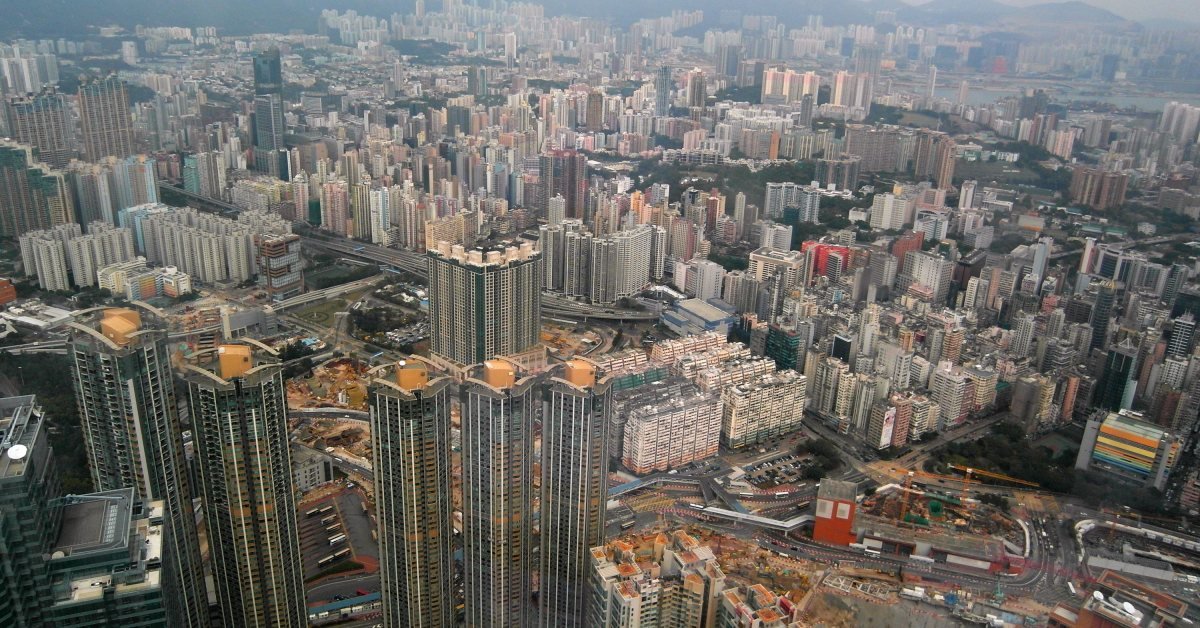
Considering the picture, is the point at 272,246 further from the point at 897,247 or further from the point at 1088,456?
the point at 1088,456

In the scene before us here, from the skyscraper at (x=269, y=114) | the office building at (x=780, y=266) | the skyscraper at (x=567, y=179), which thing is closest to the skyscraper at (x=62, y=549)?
the office building at (x=780, y=266)

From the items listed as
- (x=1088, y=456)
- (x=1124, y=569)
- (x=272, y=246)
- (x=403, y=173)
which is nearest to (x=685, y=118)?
(x=403, y=173)

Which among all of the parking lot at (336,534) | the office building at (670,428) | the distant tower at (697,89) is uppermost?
the distant tower at (697,89)

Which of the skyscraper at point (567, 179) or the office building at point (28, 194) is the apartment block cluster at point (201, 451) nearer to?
the office building at point (28, 194)

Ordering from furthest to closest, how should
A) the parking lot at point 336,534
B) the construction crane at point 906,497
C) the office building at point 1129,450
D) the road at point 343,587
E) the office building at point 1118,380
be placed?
the office building at point 1118,380 → the office building at point 1129,450 → the construction crane at point 906,497 → the parking lot at point 336,534 → the road at point 343,587

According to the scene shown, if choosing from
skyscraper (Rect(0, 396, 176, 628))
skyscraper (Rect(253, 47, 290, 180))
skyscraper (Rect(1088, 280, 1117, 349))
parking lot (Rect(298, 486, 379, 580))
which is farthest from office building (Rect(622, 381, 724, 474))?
skyscraper (Rect(253, 47, 290, 180))

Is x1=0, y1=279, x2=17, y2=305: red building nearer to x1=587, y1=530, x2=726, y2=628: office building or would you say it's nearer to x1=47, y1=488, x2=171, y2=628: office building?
x1=47, y1=488, x2=171, y2=628: office building
